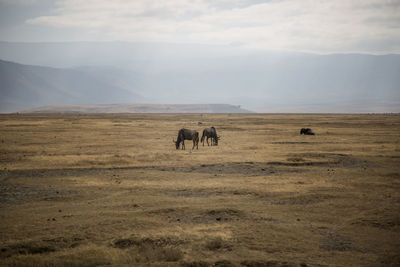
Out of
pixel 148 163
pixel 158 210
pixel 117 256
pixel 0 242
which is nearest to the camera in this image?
pixel 117 256

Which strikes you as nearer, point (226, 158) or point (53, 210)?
point (53, 210)

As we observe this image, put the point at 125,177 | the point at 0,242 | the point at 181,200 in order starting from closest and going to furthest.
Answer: the point at 0,242 < the point at 181,200 < the point at 125,177

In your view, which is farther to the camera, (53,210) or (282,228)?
(53,210)

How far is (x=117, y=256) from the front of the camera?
29.4ft

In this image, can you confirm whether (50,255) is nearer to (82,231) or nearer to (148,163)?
(82,231)

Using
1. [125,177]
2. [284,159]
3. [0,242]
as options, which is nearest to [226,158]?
[284,159]

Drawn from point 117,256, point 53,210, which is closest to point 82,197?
point 53,210

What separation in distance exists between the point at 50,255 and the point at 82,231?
1.54 meters

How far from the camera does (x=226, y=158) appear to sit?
81.3ft

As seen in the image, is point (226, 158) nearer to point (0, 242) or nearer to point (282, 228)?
point (282, 228)

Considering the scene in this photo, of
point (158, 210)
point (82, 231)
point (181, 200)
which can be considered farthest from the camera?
point (181, 200)

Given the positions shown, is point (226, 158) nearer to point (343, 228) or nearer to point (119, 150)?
point (119, 150)

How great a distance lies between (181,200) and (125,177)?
5.50 meters

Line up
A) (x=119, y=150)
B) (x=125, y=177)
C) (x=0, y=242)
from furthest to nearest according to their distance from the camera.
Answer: (x=119, y=150) → (x=125, y=177) → (x=0, y=242)
